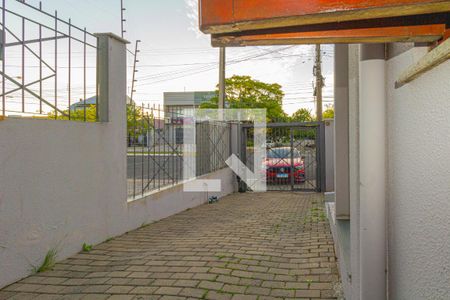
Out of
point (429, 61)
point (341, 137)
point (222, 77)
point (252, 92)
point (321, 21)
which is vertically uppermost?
point (252, 92)

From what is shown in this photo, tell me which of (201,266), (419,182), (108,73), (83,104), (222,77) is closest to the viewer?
(419,182)

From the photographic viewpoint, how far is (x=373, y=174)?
1917mm

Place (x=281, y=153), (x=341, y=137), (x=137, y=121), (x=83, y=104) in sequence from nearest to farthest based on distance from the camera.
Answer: (x=341, y=137), (x=83, y=104), (x=137, y=121), (x=281, y=153)

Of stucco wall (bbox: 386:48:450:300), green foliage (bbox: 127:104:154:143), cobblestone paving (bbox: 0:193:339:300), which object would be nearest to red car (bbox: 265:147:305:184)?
cobblestone paving (bbox: 0:193:339:300)

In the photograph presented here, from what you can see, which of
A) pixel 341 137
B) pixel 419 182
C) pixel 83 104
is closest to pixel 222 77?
pixel 83 104

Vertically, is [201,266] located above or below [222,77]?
below

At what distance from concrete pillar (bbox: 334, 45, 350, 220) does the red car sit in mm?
7938

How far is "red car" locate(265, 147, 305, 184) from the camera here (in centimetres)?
1309

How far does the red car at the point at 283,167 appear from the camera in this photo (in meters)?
13.1

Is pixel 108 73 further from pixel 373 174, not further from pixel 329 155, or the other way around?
pixel 329 155

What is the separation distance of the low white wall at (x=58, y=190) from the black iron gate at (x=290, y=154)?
7.03 metres

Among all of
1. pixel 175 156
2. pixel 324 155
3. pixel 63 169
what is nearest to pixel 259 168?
pixel 324 155

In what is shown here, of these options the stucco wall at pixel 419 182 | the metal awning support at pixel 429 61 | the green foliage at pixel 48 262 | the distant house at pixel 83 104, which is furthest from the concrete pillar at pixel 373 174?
the distant house at pixel 83 104

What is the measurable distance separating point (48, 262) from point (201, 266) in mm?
1731
